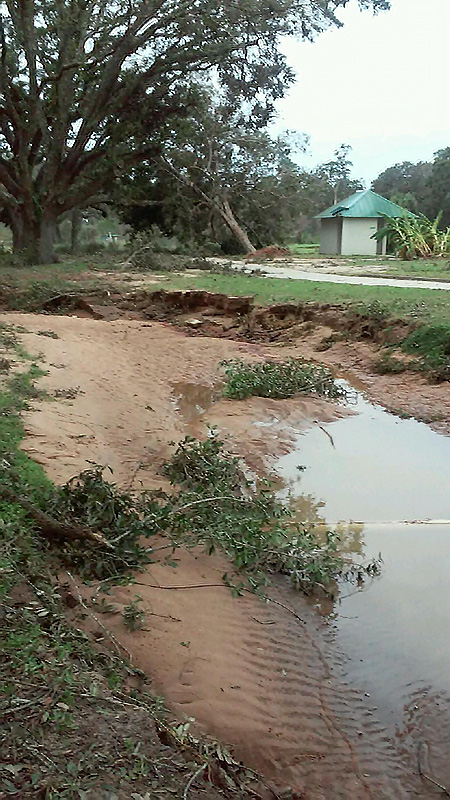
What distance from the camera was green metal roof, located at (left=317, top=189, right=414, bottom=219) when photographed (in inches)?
1231

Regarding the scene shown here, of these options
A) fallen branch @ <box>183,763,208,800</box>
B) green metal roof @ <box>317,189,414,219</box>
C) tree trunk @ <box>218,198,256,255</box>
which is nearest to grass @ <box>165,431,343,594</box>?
fallen branch @ <box>183,763,208,800</box>

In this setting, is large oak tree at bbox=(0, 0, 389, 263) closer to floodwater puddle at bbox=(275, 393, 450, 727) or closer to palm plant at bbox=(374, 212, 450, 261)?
palm plant at bbox=(374, 212, 450, 261)

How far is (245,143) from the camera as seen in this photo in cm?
2734

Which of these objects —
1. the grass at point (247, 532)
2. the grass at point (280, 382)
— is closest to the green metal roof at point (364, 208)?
the grass at point (280, 382)

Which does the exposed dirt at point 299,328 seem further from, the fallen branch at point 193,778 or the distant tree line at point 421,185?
the distant tree line at point 421,185

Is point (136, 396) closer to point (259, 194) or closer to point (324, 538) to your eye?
point (324, 538)

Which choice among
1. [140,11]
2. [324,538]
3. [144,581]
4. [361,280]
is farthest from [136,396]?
[140,11]

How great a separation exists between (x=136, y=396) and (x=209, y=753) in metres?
5.96

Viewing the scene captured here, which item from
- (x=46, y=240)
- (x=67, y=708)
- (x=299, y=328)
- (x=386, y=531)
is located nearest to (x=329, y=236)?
(x=46, y=240)

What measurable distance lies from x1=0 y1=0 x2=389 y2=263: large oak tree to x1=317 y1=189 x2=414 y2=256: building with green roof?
1012cm

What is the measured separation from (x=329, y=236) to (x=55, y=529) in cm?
3009

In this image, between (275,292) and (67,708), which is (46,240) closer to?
(275,292)

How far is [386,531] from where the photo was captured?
545cm

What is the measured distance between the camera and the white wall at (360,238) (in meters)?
31.7
